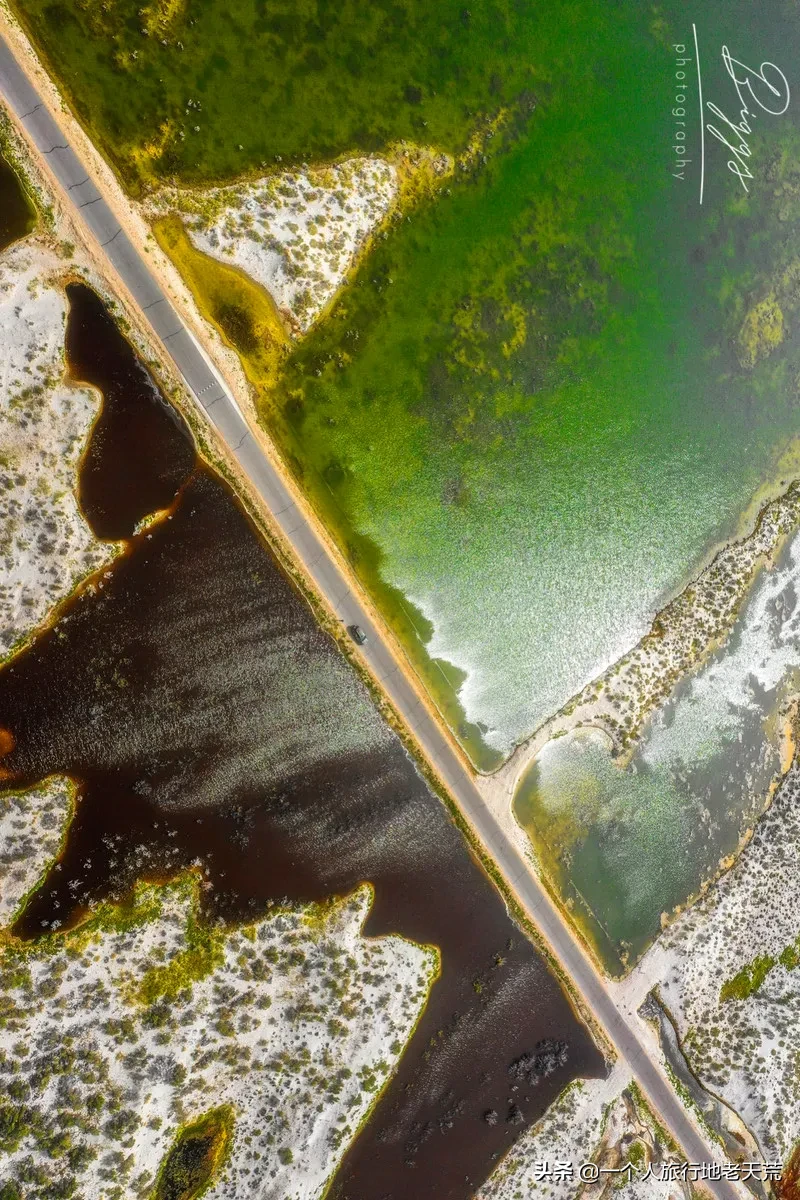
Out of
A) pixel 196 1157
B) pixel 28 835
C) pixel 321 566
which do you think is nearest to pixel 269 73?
pixel 321 566

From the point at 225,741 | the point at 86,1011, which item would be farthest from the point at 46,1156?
the point at 225,741

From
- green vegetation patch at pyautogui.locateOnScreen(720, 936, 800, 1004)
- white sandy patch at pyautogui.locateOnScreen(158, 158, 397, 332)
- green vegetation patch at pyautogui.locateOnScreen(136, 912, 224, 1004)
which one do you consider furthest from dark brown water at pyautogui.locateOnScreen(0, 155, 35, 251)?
green vegetation patch at pyautogui.locateOnScreen(720, 936, 800, 1004)

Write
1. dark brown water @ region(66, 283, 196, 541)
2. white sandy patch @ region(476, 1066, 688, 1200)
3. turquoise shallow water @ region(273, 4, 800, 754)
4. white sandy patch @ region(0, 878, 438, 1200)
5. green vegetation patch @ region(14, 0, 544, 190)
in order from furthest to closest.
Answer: white sandy patch @ region(476, 1066, 688, 1200), turquoise shallow water @ region(273, 4, 800, 754), dark brown water @ region(66, 283, 196, 541), green vegetation patch @ region(14, 0, 544, 190), white sandy patch @ region(0, 878, 438, 1200)

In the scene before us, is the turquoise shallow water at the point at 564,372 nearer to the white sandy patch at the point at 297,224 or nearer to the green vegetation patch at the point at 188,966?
the white sandy patch at the point at 297,224

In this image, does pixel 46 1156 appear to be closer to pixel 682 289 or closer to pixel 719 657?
pixel 719 657

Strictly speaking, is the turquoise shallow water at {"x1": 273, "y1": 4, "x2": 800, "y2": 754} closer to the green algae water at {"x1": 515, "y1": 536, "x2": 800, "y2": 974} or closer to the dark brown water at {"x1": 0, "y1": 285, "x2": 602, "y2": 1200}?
the green algae water at {"x1": 515, "y1": 536, "x2": 800, "y2": 974}
